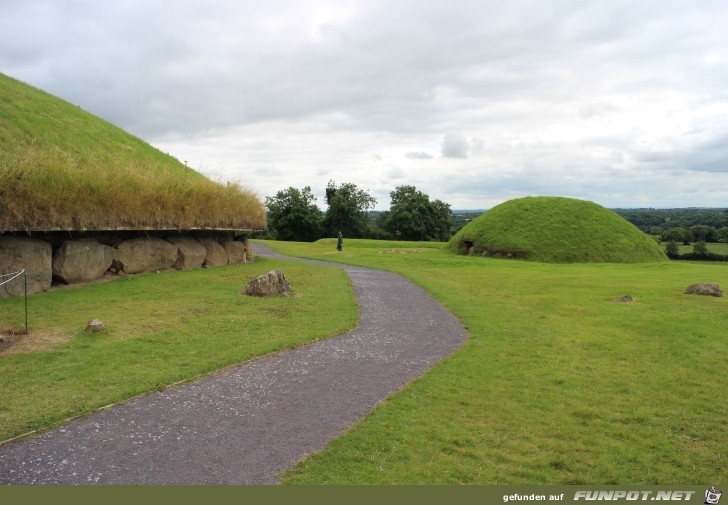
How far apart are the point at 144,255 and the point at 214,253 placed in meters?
4.48

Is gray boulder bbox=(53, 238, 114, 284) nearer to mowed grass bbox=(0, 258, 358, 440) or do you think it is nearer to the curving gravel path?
mowed grass bbox=(0, 258, 358, 440)

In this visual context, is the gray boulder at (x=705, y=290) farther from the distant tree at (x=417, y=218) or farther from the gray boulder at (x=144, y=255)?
the distant tree at (x=417, y=218)

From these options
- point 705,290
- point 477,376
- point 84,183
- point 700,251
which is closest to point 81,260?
point 84,183

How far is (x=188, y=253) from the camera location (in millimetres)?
23297

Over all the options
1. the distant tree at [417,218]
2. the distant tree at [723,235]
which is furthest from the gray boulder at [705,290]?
the distant tree at [417,218]

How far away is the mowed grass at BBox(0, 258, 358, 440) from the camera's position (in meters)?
8.09

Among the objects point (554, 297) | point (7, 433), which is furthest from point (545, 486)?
point (554, 297)

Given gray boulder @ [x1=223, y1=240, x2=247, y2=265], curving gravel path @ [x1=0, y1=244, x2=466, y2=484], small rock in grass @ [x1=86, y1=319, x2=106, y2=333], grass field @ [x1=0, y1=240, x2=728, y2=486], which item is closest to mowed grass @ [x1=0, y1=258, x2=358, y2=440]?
grass field @ [x1=0, y1=240, x2=728, y2=486]

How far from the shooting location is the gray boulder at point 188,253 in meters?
23.1

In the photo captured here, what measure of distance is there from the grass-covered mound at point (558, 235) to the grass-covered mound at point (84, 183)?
79.2ft

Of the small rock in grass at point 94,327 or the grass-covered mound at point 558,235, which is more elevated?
the grass-covered mound at point 558,235

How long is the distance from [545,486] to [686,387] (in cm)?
512

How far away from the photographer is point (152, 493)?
546cm

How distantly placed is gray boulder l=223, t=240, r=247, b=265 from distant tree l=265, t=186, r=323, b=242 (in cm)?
5445
